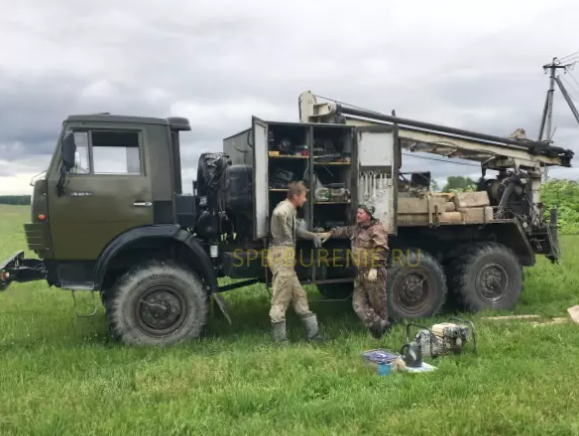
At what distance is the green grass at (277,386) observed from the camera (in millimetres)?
4195

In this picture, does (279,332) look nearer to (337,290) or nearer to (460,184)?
(337,290)

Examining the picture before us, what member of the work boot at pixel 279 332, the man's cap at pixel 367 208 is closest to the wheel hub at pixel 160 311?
the work boot at pixel 279 332

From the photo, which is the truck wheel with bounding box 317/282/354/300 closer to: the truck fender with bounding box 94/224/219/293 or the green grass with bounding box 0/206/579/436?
the green grass with bounding box 0/206/579/436

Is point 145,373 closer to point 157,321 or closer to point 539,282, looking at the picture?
point 157,321

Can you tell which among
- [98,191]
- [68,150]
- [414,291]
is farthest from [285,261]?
[68,150]

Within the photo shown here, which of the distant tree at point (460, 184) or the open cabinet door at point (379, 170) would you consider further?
the distant tree at point (460, 184)

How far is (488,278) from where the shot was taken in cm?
831

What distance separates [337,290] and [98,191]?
431 centimetres

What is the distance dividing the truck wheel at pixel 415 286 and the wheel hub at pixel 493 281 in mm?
716

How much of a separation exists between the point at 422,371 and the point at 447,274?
3.46m

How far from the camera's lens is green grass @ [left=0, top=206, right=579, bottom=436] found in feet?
13.8

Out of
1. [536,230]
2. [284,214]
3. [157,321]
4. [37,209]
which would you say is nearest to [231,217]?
[284,214]

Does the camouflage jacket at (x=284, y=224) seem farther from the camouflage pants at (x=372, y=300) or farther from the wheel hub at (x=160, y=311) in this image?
the wheel hub at (x=160, y=311)

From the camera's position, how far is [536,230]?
8.79m
